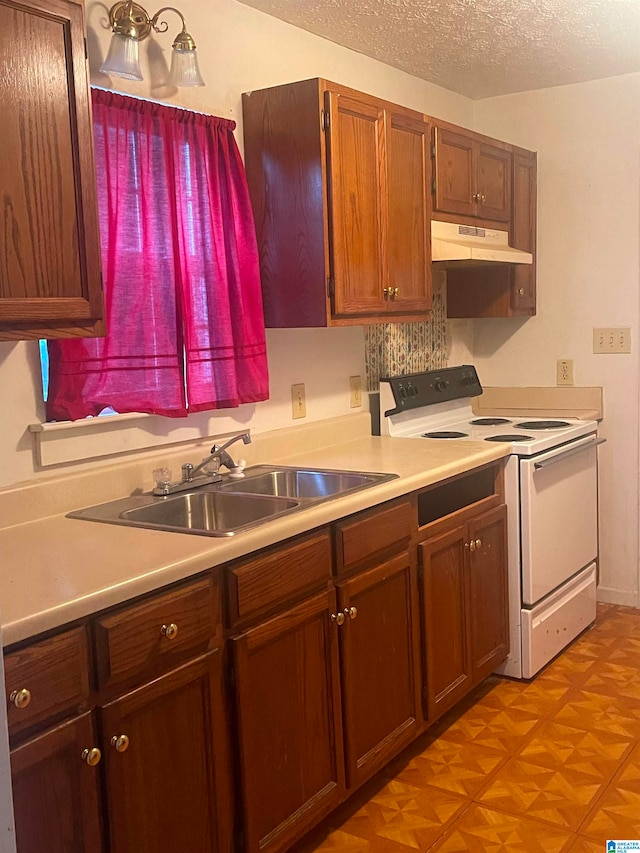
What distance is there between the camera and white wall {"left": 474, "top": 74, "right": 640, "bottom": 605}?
377 cm

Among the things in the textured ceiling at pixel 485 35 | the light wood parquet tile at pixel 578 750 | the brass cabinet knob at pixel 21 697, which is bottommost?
the light wood parquet tile at pixel 578 750

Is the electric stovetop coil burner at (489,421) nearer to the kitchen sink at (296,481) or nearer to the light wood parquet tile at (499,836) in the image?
the kitchen sink at (296,481)

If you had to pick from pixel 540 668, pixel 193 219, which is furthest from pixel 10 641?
pixel 540 668

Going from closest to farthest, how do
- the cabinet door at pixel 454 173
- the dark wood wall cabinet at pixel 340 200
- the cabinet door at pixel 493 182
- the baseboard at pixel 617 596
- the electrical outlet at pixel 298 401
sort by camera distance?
the dark wood wall cabinet at pixel 340 200
the electrical outlet at pixel 298 401
the cabinet door at pixel 454 173
the cabinet door at pixel 493 182
the baseboard at pixel 617 596

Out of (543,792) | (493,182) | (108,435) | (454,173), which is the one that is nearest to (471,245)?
(454,173)

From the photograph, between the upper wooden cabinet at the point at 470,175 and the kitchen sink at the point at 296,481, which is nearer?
the kitchen sink at the point at 296,481

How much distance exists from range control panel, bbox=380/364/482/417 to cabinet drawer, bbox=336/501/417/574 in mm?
943

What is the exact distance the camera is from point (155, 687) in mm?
1689

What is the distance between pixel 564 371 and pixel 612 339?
26 centimetres

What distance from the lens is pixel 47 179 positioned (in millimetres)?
1741

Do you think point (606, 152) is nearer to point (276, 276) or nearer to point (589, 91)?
point (589, 91)

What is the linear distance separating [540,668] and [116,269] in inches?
83.4

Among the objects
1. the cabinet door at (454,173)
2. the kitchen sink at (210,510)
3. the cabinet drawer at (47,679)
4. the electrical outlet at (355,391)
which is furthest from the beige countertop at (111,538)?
the cabinet door at (454,173)

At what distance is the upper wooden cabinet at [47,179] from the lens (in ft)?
5.49
